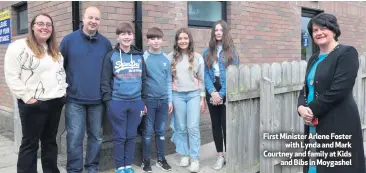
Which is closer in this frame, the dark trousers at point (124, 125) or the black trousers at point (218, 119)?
the dark trousers at point (124, 125)

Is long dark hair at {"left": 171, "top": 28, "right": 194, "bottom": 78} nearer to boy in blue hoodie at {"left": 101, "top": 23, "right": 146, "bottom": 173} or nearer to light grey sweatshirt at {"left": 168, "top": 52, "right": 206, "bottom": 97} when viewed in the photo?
light grey sweatshirt at {"left": 168, "top": 52, "right": 206, "bottom": 97}

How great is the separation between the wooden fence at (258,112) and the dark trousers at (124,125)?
1.02m

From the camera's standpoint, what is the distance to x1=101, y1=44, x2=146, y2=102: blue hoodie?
358 cm

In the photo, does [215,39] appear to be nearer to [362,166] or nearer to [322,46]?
[322,46]

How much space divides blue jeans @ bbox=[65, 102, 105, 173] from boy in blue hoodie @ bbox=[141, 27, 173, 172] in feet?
1.85

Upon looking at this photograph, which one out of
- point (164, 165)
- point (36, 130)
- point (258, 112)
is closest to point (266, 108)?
point (258, 112)

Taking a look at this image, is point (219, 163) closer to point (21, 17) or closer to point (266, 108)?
point (266, 108)

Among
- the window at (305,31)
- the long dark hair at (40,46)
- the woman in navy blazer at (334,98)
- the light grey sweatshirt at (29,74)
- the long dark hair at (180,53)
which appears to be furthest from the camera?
the window at (305,31)

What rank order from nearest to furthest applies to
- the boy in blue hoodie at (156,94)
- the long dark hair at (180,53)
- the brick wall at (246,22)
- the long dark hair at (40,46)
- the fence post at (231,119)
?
1. the long dark hair at (40,46)
2. the fence post at (231,119)
3. the boy in blue hoodie at (156,94)
4. the long dark hair at (180,53)
5. the brick wall at (246,22)

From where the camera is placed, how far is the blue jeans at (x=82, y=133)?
3.57 meters

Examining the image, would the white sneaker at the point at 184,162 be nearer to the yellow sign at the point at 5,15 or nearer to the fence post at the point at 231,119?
the fence post at the point at 231,119

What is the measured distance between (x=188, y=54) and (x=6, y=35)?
12.1 ft

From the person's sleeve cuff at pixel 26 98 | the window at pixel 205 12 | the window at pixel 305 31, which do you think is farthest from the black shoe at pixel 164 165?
the window at pixel 305 31

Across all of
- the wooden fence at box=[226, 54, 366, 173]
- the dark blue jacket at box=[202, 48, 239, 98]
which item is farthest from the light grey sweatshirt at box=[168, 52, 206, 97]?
the wooden fence at box=[226, 54, 366, 173]
